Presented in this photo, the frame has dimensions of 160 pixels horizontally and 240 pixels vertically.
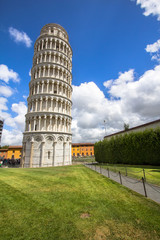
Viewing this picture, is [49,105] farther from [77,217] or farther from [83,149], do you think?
[83,149]

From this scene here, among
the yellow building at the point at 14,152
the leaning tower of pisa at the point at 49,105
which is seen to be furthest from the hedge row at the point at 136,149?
the yellow building at the point at 14,152

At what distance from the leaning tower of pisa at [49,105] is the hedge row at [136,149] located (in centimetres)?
1224

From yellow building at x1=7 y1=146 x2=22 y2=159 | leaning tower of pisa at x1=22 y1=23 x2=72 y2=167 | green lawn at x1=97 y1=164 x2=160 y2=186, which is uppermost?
leaning tower of pisa at x1=22 y1=23 x2=72 y2=167

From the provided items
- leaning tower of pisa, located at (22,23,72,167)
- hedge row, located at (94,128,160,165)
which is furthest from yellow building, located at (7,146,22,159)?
hedge row, located at (94,128,160,165)

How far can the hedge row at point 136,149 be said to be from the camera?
20444mm

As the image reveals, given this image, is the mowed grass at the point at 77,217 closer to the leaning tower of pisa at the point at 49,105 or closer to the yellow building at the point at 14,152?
the leaning tower of pisa at the point at 49,105

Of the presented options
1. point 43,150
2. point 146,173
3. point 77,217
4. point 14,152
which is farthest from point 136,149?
point 14,152

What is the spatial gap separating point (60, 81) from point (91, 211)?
32717mm

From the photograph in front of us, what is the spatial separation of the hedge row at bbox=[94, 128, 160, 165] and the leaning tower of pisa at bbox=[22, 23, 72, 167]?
40.1 ft

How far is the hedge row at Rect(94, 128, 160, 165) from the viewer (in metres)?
20.4

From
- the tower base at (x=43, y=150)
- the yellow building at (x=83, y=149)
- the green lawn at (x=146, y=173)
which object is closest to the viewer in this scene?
the green lawn at (x=146, y=173)

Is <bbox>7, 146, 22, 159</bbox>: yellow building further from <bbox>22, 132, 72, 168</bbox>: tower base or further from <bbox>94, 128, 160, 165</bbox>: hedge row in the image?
<bbox>94, 128, 160, 165</bbox>: hedge row

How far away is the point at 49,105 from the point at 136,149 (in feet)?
76.1

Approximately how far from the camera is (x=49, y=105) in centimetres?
3152
